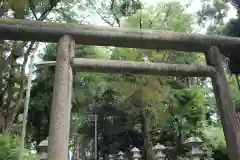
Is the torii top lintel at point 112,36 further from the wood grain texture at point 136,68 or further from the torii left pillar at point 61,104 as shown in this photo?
the wood grain texture at point 136,68

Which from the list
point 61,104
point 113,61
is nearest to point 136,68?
point 113,61

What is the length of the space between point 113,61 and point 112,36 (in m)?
0.39

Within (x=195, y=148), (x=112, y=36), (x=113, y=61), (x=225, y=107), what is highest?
(x=112, y=36)

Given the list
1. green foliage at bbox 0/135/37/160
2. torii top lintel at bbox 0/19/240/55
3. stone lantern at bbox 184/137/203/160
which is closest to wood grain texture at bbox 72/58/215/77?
torii top lintel at bbox 0/19/240/55

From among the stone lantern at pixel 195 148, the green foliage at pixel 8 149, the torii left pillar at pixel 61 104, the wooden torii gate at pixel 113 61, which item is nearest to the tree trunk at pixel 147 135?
the stone lantern at pixel 195 148

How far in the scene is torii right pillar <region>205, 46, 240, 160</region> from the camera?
3.75m

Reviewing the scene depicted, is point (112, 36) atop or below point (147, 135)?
atop

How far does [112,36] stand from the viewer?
4.11 m

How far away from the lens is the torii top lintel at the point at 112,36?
392 cm

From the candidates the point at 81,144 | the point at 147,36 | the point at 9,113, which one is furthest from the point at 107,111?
the point at 147,36

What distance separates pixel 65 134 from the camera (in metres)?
3.47

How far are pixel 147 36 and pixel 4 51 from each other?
836 centimetres

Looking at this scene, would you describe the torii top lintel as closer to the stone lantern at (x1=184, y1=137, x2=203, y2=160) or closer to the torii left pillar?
the torii left pillar

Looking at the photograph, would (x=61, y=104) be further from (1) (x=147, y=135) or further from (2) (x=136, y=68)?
(1) (x=147, y=135)
